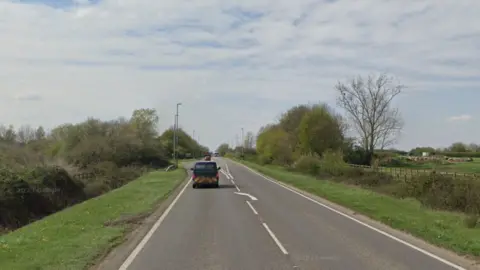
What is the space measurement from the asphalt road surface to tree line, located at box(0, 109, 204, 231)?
12.6 meters

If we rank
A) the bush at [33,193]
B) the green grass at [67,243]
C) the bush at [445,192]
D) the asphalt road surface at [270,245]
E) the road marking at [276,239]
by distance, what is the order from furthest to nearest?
Answer: the bush at [33,193], the bush at [445,192], the road marking at [276,239], the asphalt road surface at [270,245], the green grass at [67,243]

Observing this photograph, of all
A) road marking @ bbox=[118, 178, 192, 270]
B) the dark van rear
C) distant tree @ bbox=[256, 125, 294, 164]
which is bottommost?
road marking @ bbox=[118, 178, 192, 270]

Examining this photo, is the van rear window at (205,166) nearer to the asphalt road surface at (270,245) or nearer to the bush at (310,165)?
the asphalt road surface at (270,245)

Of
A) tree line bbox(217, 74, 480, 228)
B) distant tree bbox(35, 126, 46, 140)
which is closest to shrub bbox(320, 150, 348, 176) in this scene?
tree line bbox(217, 74, 480, 228)

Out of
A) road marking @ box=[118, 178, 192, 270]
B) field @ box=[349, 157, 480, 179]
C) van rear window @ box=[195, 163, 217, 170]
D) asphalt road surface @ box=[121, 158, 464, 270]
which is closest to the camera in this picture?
asphalt road surface @ box=[121, 158, 464, 270]

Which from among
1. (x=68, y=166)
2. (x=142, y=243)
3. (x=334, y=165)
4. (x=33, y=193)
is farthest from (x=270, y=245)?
(x=334, y=165)

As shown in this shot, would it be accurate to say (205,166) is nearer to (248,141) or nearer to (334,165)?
(334,165)

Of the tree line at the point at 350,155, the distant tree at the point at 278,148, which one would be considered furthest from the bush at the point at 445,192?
the distant tree at the point at 278,148

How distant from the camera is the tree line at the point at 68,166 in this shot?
1231 inches

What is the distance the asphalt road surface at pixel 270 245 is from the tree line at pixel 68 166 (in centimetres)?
1262

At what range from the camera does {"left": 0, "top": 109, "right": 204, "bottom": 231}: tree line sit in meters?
31.3

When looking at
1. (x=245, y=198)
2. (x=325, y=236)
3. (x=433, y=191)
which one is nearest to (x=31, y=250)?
(x=325, y=236)

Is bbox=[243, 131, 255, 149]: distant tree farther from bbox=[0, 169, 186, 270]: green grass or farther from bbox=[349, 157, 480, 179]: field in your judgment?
bbox=[0, 169, 186, 270]: green grass

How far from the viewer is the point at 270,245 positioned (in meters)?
13.4
